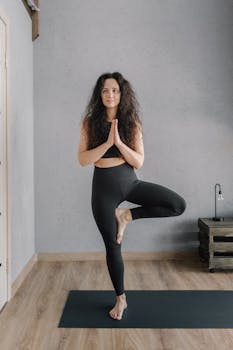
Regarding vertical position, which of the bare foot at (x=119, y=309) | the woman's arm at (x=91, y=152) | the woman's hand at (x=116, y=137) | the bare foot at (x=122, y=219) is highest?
Answer: the woman's hand at (x=116, y=137)

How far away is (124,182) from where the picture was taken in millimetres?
2662

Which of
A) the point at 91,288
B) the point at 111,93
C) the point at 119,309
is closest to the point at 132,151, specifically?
the point at 111,93

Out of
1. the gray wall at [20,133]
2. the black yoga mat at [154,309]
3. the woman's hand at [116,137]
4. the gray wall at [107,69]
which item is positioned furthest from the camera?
the gray wall at [107,69]

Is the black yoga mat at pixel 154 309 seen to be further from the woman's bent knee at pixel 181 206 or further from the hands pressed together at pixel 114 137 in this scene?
the hands pressed together at pixel 114 137

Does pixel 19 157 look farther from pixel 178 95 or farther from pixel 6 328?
pixel 178 95

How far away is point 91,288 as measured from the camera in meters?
3.16

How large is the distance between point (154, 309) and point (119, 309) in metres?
0.26

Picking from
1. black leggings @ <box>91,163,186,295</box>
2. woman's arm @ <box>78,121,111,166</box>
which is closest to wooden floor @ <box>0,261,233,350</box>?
black leggings @ <box>91,163,186,295</box>

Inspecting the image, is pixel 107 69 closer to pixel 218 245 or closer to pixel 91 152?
pixel 91 152

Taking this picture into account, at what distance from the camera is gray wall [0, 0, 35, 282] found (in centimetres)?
312

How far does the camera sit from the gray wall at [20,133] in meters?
3.12

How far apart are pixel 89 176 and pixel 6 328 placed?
1.95 m

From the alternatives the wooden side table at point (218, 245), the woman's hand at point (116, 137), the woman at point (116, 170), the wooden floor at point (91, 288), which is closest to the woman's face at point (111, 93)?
the woman at point (116, 170)

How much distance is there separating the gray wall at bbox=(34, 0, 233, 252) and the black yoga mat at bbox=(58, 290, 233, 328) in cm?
120
